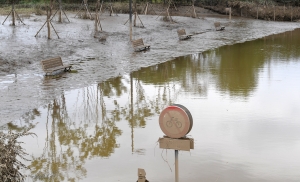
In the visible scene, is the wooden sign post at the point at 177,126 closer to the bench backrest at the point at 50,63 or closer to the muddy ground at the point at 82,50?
the muddy ground at the point at 82,50

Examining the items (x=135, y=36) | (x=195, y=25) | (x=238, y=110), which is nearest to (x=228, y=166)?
(x=238, y=110)

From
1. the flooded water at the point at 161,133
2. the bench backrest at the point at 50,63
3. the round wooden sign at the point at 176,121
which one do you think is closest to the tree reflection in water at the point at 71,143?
the flooded water at the point at 161,133

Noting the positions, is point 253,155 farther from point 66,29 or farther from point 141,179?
point 66,29

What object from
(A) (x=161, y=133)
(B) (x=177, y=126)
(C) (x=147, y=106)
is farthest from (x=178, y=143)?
(C) (x=147, y=106)

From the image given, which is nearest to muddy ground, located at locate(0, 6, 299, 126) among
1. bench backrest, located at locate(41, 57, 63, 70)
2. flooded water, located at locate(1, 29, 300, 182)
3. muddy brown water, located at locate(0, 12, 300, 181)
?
muddy brown water, located at locate(0, 12, 300, 181)

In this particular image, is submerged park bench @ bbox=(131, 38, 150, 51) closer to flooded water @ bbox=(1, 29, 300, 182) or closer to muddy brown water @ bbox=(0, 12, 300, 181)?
muddy brown water @ bbox=(0, 12, 300, 181)

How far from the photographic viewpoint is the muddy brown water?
789 cm

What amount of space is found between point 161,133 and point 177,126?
3912 millimetres

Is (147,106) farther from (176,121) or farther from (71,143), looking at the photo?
(176,121)

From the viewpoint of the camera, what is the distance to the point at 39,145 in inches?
356

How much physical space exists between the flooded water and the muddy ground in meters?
0.89

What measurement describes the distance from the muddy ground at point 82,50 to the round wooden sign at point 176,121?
6063mm

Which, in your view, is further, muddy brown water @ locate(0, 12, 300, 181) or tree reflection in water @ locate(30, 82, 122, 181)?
muddy brown water @ locate(0, 12, 300, 181)

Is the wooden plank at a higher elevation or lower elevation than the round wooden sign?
lower
